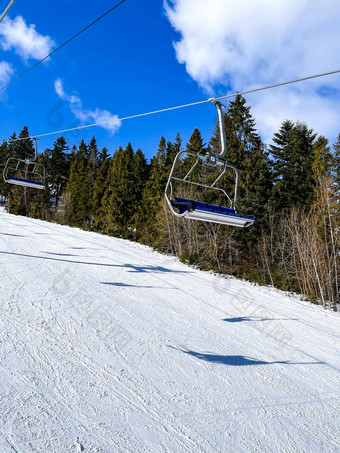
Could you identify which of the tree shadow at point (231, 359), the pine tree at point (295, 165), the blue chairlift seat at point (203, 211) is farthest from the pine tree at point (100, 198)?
the blue chairlift seat at point (203, 211)

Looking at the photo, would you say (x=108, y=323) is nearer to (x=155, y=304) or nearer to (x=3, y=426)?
(x=155, y=304)

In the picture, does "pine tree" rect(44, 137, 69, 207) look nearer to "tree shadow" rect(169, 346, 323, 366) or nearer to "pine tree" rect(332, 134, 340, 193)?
"pine tree" rect(332, 134, 340, 193)

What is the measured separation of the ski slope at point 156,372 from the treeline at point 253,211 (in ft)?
21.1

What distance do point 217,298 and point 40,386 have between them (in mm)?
6135

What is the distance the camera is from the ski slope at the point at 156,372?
302 centimetres

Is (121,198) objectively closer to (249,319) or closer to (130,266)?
(130,266)

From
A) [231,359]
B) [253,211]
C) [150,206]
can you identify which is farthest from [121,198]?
[231,359]

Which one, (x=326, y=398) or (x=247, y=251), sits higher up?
(x=247, y=251)

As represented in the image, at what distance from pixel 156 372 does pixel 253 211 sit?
14438 millimetres

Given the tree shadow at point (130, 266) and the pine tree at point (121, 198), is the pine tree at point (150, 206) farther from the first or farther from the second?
the tree shadow at point (130, 266)

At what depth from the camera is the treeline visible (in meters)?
14.1

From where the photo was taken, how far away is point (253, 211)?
56.6 ft

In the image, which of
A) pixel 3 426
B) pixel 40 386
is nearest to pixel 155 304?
pixel 40 386

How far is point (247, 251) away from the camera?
17.7m
